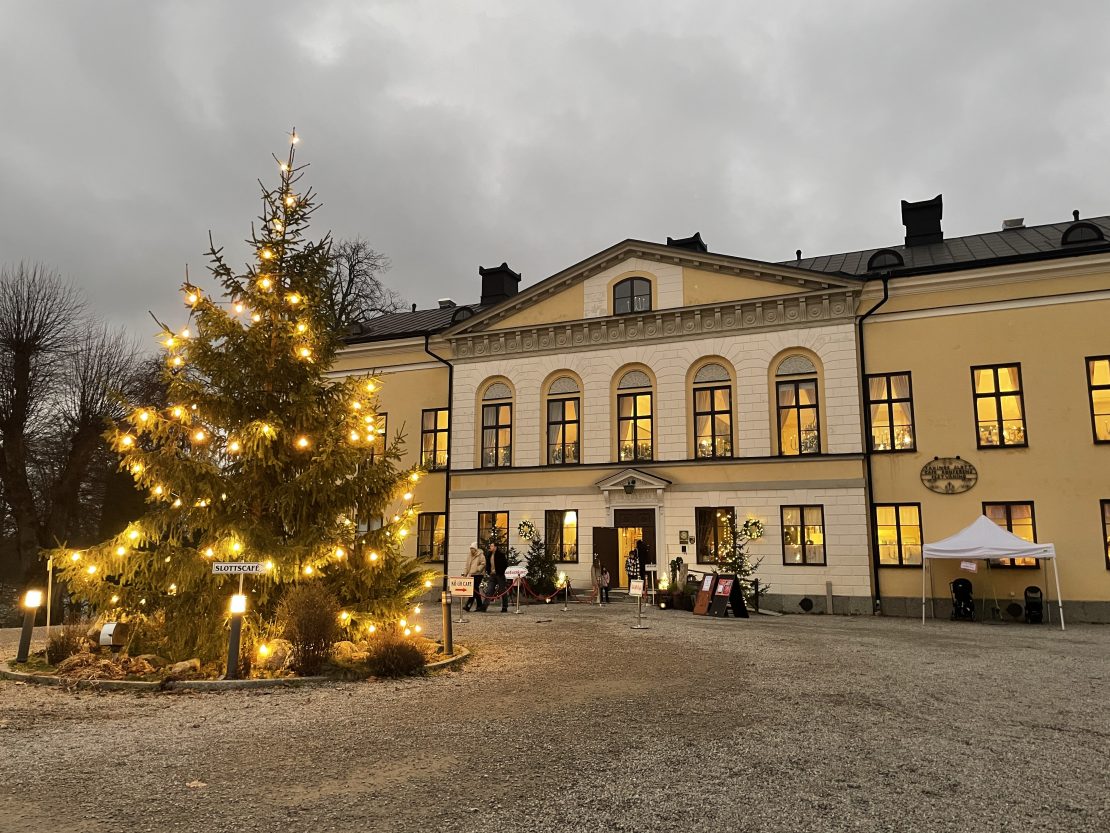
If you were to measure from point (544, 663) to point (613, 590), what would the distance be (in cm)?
1341

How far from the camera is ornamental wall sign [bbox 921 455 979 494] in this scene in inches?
838

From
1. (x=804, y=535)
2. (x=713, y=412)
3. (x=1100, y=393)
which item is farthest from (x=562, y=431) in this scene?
(x=1100, y=393)

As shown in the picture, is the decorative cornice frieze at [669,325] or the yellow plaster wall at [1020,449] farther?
the decorative cornice frieze at [669,325]

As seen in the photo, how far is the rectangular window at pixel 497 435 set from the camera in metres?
27.3

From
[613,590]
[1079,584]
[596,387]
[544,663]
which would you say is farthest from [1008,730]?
[596,387]

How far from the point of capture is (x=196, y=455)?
11.1m

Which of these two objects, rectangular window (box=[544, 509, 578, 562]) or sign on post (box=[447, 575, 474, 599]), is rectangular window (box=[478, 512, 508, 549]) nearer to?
rectangular window (box=[544, 509, 578, 562])

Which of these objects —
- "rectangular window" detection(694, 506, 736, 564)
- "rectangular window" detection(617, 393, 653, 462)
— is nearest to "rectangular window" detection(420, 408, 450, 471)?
"rectangular window" detection(617, 393, 653, 462)

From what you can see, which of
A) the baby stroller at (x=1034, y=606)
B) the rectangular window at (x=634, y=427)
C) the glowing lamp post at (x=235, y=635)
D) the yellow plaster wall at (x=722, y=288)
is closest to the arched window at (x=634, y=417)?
the rectangular window at (x=634, y=427)

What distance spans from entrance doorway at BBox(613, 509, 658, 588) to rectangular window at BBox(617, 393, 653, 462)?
1.87m

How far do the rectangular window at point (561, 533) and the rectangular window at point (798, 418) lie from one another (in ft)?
24.1

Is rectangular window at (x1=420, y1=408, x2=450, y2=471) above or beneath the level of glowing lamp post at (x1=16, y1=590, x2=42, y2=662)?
above

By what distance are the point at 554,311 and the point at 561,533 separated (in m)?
7.98

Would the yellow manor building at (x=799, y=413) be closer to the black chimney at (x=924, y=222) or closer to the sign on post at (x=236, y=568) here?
the black chimney at (x=924, y=222)
